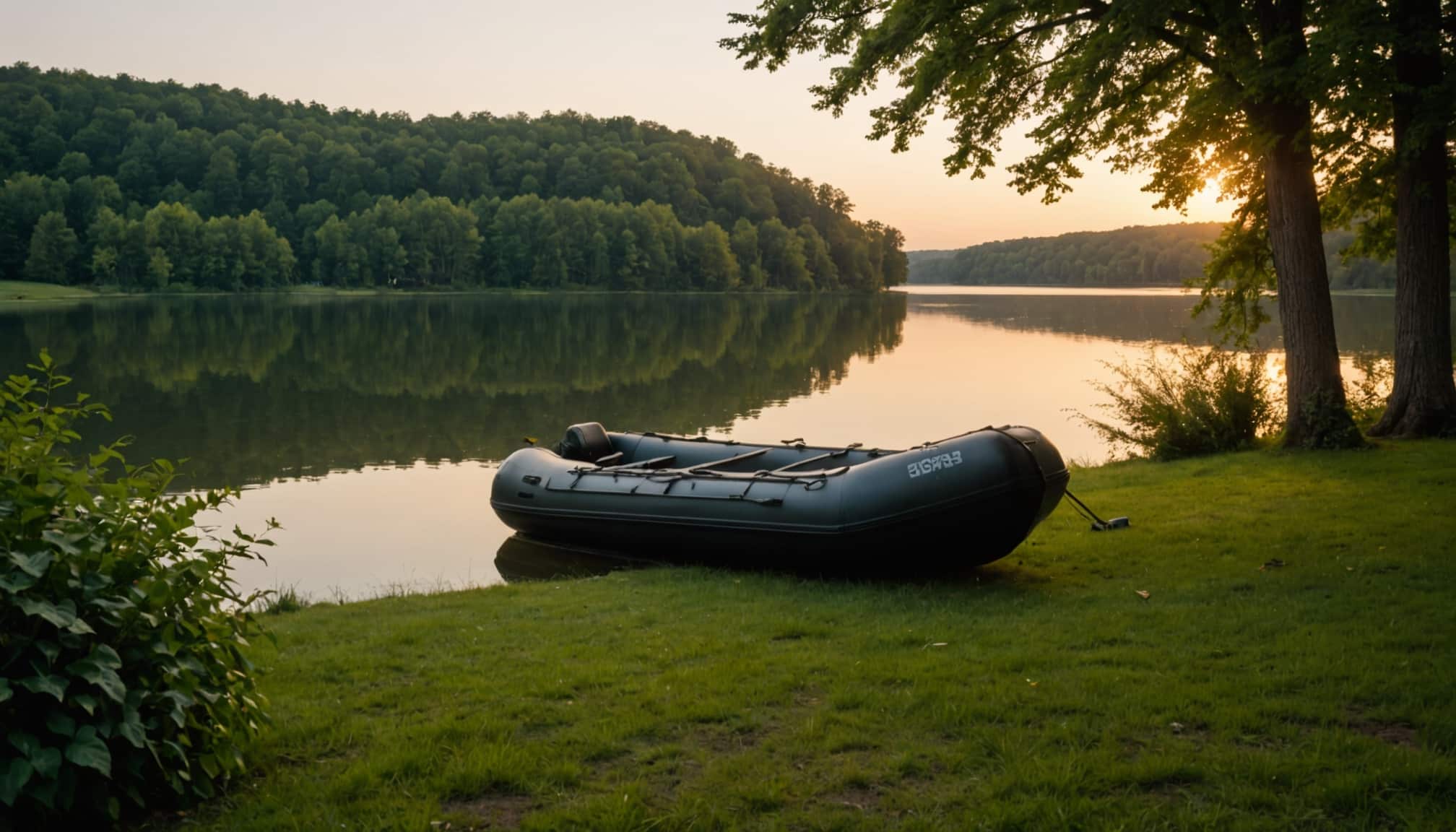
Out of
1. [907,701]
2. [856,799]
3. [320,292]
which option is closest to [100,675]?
[856,799]

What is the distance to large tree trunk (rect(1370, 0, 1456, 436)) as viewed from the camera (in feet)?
37.0

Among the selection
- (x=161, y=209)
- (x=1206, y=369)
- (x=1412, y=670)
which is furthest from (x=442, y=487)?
(x=161, y=209)

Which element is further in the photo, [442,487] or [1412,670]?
[442,487]

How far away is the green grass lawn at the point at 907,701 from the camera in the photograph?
3.54m

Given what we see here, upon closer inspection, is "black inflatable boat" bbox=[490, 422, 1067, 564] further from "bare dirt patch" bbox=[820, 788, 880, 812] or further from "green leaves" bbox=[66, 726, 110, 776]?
"green leaves" bbox=[66, 726, 110, 776]

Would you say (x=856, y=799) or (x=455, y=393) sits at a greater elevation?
(x=455, y=393)

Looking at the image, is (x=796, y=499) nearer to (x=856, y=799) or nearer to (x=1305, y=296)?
(x=856, y=799)

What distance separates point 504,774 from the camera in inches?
150

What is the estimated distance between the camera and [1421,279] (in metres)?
11.5

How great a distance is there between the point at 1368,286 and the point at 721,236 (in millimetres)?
53486

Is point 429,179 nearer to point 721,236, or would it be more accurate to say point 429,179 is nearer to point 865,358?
point 721,236

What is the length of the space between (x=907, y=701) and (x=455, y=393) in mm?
18418

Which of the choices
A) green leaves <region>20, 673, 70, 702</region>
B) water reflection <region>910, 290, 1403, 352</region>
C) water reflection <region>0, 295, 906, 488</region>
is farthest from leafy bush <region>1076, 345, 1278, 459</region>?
green leaves <region>20, 673, 70, 702</region>

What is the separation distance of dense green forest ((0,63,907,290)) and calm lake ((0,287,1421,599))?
27.7 m
